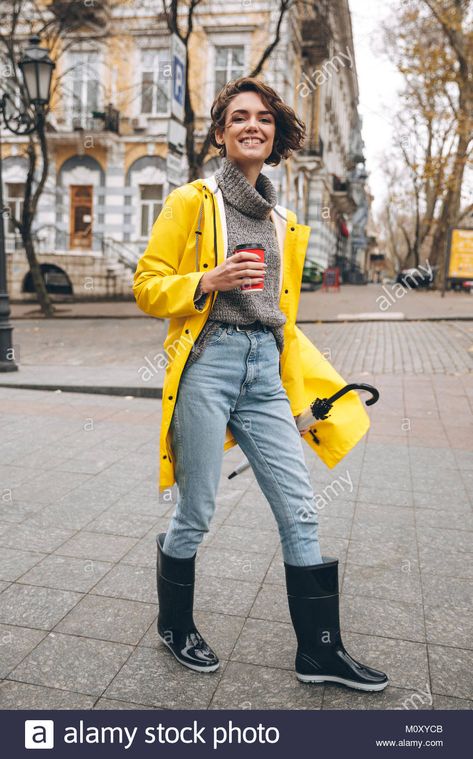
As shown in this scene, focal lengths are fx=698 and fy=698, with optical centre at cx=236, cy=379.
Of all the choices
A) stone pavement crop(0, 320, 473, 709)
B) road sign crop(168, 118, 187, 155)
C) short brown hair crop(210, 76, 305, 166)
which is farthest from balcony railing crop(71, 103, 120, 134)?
short brown hair crop(210, 76, 305, 166)

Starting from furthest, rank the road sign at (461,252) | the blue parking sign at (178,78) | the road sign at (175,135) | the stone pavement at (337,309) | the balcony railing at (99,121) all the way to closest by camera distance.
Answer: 1. the balcony railing at (99,121)
2. the road sign at (461,252)
3. the stone pavement at (337,309)
4. the blue parking sign at (178,78)
5. the road sign at (175,135)

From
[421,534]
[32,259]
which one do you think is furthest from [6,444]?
[32,259]

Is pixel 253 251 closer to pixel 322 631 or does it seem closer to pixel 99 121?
pixel 322 631

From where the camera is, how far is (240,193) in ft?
8.20

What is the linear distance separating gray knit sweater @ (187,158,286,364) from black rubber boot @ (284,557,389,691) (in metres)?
0.88

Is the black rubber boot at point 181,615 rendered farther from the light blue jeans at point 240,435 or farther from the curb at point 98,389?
the curb at point 98,389

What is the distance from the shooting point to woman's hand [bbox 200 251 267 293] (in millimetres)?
2246

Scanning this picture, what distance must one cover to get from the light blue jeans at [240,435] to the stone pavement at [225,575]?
510mm

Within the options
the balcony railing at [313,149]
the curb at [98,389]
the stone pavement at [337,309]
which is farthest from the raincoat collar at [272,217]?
the balcony railing at [313,149]

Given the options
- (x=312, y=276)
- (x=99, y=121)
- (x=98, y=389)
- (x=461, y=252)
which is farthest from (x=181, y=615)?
(x=312, y=276)

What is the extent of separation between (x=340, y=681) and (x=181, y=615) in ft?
2.12

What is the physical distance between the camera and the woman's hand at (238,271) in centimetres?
225

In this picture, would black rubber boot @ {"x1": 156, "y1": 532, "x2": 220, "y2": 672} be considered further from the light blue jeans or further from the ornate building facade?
the ornate building facade

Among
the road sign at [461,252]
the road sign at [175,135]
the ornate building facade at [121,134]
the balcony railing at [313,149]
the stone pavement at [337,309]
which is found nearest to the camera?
the road sign at [175,135]
